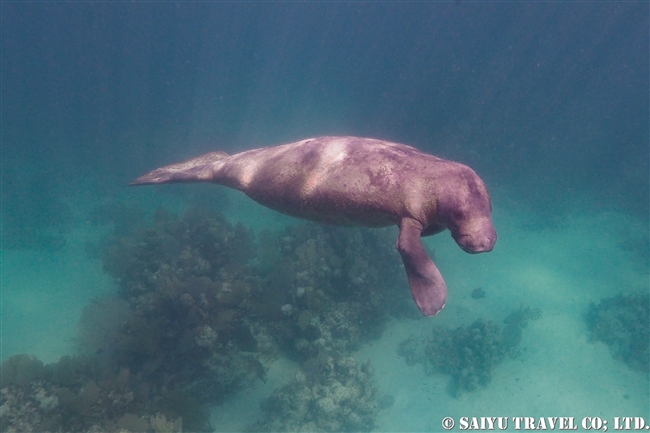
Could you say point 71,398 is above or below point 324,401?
below

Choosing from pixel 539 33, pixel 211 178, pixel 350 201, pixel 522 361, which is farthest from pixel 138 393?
pixel 539 33

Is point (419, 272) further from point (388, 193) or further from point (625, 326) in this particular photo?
point (625, 326)

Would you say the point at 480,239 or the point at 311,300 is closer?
the point at 480,239

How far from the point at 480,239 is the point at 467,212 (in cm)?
25

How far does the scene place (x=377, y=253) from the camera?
11.5m

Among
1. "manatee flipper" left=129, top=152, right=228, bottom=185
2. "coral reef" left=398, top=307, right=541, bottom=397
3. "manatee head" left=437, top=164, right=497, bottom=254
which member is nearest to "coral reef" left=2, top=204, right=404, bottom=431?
"coral reef" left=398, top=307, right=541, bottom=397

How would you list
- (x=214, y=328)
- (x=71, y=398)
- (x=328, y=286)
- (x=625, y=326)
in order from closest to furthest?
(x=71, y=398)
(x=214, y=328)
(x=328, y=286)
(x=625, y=326)

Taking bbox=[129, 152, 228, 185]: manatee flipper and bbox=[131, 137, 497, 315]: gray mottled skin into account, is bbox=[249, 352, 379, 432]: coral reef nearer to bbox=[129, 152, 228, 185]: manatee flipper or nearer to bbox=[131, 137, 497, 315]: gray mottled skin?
bbox=[129, 152, 228, 185]: manatee flipper

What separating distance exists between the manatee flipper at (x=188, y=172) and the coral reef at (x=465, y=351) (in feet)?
26.7

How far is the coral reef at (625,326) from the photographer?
1102 centimetres

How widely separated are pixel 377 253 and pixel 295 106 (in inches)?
1598

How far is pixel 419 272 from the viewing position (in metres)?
2.84

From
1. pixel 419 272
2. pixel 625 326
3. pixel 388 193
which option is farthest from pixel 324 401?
pixel 625 326

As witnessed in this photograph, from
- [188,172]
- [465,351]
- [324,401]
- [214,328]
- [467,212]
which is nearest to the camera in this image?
[467,212]
